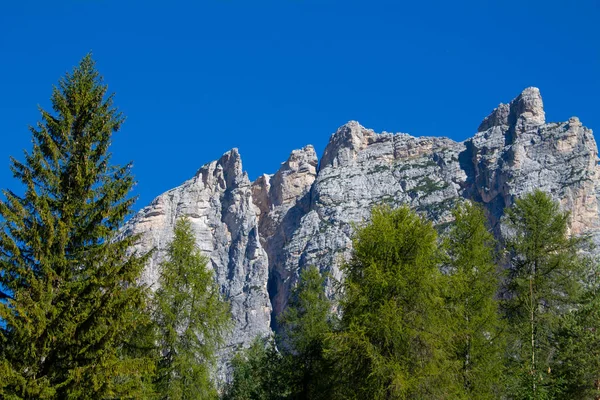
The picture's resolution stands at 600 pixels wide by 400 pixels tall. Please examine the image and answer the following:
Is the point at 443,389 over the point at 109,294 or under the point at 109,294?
under

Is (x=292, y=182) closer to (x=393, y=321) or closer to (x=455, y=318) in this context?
(x=455, y=318)

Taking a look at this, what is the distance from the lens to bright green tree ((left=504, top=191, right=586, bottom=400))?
24047mm

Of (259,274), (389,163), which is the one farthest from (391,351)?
(389,163)

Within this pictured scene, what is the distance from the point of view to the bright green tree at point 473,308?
20.4 m

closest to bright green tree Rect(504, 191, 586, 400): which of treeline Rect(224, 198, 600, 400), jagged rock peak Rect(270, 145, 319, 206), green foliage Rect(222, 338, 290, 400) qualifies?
treeline Rect(224, 198, 600, 400)

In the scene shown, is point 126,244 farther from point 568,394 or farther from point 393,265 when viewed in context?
point 568,394

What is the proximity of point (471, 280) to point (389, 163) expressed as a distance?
553 ft

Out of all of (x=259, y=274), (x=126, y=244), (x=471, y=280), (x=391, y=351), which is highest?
(x=259, y=274)

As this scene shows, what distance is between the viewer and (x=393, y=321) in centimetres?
1741

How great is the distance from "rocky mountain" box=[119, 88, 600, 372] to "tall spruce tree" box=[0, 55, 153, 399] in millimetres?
121488

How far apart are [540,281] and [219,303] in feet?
44.6

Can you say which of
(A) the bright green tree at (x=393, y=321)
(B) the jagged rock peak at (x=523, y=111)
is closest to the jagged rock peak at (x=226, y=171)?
(B) the jagged rock peak at (x=523, y=111)

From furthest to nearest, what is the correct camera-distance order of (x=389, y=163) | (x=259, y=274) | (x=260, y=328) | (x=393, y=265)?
(x=389, y=163) → (x=259, y=274) → (x=260, y=328) → (x=393, y=265)

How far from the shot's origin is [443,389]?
1717 cm
